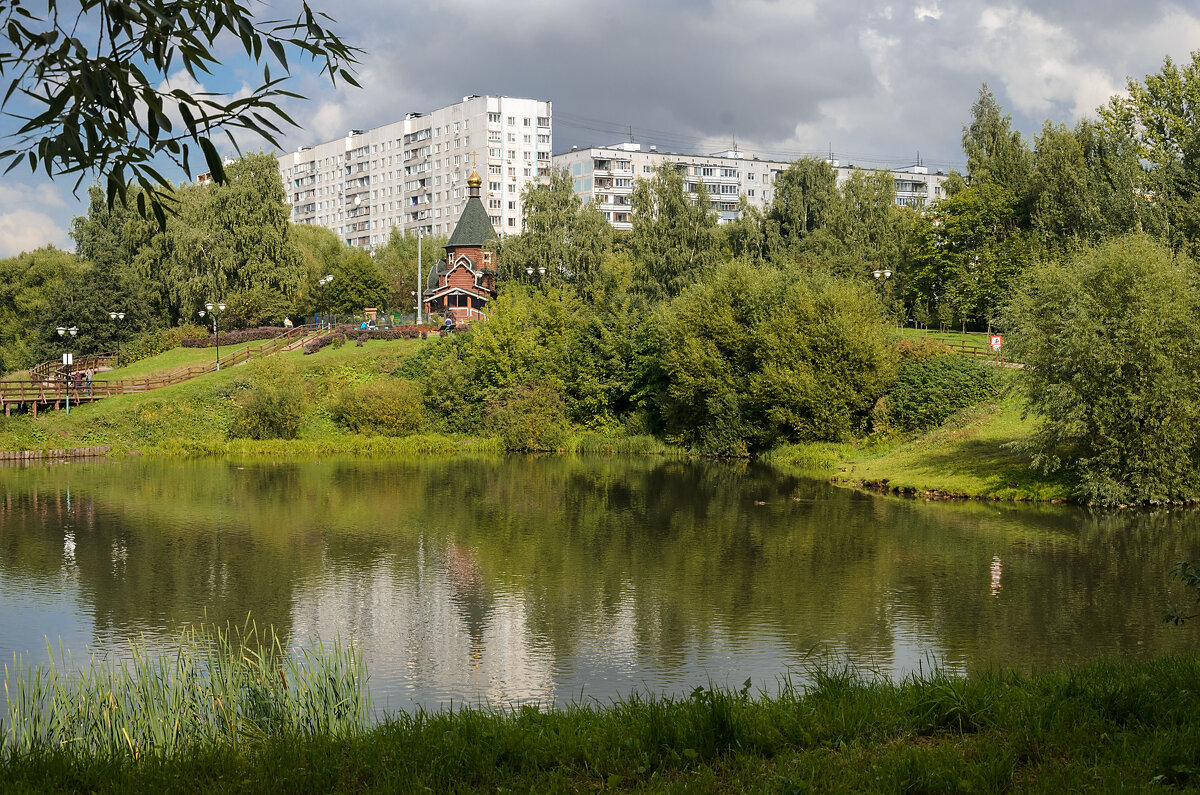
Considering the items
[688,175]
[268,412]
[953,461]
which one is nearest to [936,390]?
[953,461]

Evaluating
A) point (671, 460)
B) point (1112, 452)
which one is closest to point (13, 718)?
point (1112, 452)

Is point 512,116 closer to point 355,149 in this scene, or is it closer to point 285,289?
point 355,149

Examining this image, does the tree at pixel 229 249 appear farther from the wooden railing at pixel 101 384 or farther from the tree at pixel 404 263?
the tree at pixel 404 263

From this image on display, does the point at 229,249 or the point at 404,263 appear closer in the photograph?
the point at 229,249

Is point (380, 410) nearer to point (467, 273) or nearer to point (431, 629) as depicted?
point (467, 273)

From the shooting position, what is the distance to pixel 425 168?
416ft

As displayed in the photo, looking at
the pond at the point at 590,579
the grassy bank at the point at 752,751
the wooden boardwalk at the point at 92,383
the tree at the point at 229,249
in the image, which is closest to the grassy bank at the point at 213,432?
the wooden boardwalk at the point at 92,383

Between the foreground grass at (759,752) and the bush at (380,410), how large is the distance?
47.9m

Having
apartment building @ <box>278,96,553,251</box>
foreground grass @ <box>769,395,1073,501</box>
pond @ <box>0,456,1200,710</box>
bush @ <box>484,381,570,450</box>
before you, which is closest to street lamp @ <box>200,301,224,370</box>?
bush @ <box>484,381,570,450</box>

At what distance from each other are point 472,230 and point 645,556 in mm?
69119

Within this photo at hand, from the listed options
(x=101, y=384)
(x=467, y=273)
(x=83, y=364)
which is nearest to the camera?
(x=101, y=384)

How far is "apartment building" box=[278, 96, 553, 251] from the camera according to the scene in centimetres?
11981

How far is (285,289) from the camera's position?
79.6 m

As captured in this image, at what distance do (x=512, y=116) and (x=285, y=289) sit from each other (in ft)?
164
